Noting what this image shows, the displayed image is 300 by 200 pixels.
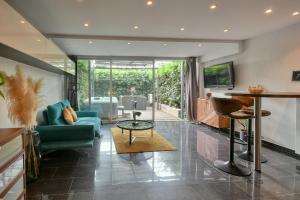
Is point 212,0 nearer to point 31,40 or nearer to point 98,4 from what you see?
point 98,4

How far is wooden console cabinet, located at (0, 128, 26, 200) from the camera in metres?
1.79

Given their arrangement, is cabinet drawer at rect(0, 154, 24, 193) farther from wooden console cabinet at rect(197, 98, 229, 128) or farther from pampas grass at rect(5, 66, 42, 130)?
wooden console cabinet at rect(197, 98, 229, 128)

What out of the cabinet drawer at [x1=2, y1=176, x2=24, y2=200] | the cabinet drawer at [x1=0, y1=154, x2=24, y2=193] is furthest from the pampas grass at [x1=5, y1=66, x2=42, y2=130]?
the cabinet drawer at [x1=2, y1=176, x2=24, y2=200]

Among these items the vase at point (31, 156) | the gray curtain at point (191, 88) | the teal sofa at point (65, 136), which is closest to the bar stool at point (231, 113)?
the teal sofa at point (65, 136)

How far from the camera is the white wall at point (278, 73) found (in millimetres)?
4367

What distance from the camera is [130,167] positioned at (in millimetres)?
3682

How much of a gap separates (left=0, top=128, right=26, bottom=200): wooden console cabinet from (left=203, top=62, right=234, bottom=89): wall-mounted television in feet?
18.3

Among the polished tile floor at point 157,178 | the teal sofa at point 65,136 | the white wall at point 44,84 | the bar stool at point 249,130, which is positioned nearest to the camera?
the polished tile floor at point 157,178

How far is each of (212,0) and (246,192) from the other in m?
2.66

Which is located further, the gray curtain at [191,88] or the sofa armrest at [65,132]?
the gray curtain at [191,88]

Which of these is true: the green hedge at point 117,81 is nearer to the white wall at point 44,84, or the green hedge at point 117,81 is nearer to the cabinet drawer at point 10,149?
the white wall at point 44,84

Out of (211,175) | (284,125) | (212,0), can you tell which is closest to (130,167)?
(211,175)

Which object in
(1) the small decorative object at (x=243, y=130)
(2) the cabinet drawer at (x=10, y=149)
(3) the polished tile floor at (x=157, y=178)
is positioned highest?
(2) the cabinet drawer at (x=10, y=149)

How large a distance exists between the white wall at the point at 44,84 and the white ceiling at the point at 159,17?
92cm
